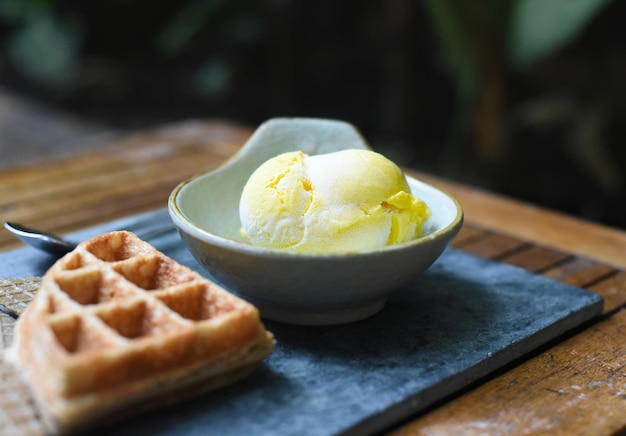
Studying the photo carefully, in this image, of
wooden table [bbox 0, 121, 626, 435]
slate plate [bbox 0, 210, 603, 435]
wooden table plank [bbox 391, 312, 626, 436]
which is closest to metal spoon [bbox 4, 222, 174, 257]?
slate plate [bbox 0, 210, 603, 435]

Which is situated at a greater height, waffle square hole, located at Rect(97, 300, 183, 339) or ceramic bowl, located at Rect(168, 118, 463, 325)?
ceramic bowl, located at Rect(168, 118, 463, 325)

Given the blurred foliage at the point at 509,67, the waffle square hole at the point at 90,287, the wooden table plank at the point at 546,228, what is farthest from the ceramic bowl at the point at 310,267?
the blurred foliage at the point at 509,67

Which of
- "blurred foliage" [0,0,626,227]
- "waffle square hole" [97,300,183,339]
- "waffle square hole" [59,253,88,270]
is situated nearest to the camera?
"waffle square hole" [97,300,183,339]

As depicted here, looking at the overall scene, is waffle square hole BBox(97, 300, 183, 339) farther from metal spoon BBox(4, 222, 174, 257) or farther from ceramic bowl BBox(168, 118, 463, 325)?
metal spoon BBox(4, 222, 174, 257)

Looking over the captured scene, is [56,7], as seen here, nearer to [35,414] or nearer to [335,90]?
[335,90]

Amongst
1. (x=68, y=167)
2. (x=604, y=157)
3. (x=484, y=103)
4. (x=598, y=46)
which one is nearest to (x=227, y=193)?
(x=68, y=167)

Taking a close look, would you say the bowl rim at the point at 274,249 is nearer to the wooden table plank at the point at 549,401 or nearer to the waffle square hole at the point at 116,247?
the waffle square hole at the point at 116,247

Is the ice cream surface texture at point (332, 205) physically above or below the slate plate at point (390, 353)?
above

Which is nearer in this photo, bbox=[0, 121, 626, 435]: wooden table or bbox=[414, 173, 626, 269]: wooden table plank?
bbox=[0, 121, 626, 435]: wooden table
